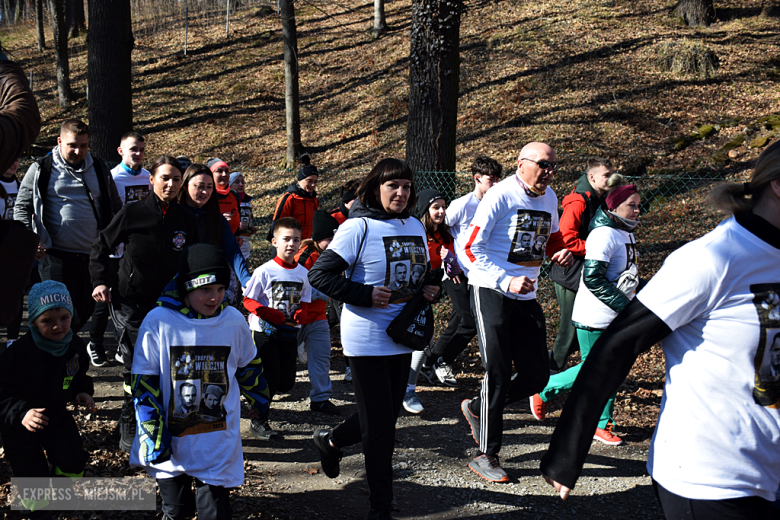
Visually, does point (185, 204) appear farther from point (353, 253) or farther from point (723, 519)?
point (723, 519)

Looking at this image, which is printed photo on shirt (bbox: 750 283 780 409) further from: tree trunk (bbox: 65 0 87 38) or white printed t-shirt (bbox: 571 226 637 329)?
tree trunk (bbox: 65 0 87 38)

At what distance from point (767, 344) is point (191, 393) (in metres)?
2.53

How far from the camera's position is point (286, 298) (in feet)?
16.9

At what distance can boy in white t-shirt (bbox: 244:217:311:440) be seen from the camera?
502cm

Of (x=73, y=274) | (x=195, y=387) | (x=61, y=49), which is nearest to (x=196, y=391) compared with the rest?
(x=195, y=387)

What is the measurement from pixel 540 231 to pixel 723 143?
10.3 meters

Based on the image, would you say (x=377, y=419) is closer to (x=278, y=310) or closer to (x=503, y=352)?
(x=503, y=352)

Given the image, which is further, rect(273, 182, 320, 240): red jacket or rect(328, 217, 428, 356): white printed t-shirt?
rect(273, 182, 320, 240): red jacket

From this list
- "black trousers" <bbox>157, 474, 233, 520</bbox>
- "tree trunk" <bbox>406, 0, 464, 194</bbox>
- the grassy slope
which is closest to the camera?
"black trousers" <bbox>157, 474, 233, 520</bbox>

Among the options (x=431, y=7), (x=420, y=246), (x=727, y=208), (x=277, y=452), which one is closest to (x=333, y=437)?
(x=277, y=452)

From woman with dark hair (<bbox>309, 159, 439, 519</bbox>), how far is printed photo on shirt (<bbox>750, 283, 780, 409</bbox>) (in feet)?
6.79

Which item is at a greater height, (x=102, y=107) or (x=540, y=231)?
(x=102, y=107)

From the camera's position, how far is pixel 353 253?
12.2 feet

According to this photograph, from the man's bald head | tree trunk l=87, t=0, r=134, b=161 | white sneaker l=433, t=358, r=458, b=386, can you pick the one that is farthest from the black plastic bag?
tree trunk l=87, t=0, r=134, b=161
